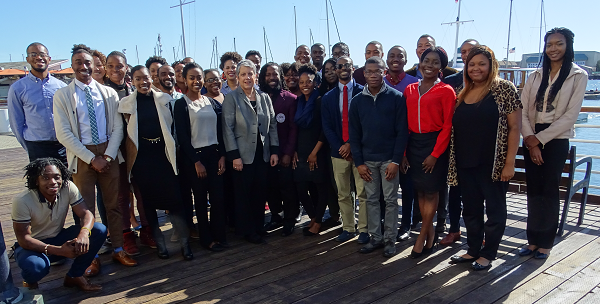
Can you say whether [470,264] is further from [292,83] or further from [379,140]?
[292,83]

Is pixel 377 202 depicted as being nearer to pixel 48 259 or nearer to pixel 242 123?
pixel 242 123

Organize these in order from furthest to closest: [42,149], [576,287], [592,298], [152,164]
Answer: [42,149], [152,164], [576,287], [592,298]

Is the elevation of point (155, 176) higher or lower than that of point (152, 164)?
lower

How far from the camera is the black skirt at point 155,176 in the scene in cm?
366

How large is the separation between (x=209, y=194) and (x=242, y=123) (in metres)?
0.76

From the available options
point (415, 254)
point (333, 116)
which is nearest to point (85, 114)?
point (333, 116)

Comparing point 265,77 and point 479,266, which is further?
point 265,77

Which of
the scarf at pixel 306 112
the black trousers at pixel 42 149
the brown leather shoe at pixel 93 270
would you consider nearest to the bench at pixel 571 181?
the scarf at pixel 306 112

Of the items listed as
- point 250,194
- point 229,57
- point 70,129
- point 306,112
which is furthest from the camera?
point 229,57

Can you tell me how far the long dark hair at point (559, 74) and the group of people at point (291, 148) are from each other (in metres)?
0.01

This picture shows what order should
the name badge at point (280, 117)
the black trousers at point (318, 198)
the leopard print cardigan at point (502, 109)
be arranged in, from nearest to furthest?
the leopard print cardigan at point (502, 109) → the name badge at point (280, 117) → the black trousers at point (318, 198)

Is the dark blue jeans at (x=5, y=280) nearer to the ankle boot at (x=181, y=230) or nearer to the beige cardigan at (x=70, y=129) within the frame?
the beige cardigan at (x=70, y=129)

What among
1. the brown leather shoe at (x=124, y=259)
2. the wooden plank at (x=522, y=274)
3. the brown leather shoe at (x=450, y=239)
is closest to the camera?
the wooden plank at (x=522, y=274)

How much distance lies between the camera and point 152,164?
3.67 metres
